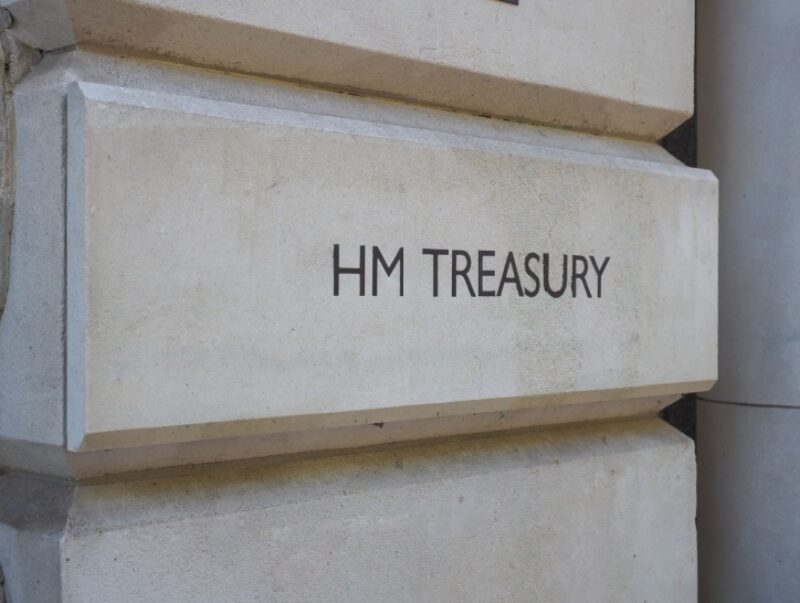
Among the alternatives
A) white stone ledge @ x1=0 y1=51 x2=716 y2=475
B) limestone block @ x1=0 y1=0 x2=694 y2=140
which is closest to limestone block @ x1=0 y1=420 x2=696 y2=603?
white stone ledge @ x1=0 y1=51 x2=716 y2=475

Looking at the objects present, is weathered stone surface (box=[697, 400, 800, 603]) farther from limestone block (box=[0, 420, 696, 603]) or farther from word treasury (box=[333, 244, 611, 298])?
word treasury (box=[333, 244, 611, 298])

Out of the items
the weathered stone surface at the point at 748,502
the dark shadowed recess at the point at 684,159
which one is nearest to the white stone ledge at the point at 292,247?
the weathered stone surface at the point at 748,502

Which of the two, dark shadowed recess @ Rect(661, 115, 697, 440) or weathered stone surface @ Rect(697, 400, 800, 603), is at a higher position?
dark shadowed recess @ Rect(661, 115, 697, 440)

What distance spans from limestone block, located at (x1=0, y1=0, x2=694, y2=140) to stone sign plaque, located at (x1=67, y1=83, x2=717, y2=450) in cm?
17

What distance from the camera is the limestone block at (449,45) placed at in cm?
272

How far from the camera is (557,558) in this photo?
3.76 metres

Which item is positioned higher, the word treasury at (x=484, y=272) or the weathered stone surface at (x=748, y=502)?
the word treasury at (x=484, y=272)

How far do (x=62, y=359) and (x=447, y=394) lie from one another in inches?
45.9

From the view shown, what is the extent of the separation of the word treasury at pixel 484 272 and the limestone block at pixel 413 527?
0.50 m

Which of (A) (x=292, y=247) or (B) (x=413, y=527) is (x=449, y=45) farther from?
(B) (x=413, y=527)

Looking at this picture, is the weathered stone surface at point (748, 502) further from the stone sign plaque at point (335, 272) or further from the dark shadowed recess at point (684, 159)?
the stone sign plaque at point (335, 272)

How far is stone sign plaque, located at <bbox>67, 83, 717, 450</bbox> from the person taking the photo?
8.23 feet

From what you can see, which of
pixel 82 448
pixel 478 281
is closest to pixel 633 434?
pixel 478 281

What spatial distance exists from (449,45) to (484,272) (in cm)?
69
